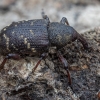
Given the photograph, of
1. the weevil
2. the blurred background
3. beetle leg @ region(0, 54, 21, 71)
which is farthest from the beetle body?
the blurred background

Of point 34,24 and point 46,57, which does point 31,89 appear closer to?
point 46,57

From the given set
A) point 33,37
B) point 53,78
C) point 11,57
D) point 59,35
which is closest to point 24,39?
point 33,37

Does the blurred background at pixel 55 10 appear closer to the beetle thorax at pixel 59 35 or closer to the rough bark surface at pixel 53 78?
the beetle thorax at pixel 59 35

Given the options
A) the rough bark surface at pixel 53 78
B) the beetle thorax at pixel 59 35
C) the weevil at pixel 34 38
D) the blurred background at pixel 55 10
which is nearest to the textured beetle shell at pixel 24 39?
the weevil at pixel 34 38

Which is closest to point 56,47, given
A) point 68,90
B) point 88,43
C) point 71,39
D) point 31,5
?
point 71,39

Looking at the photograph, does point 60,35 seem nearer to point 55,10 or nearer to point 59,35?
point 59,35
